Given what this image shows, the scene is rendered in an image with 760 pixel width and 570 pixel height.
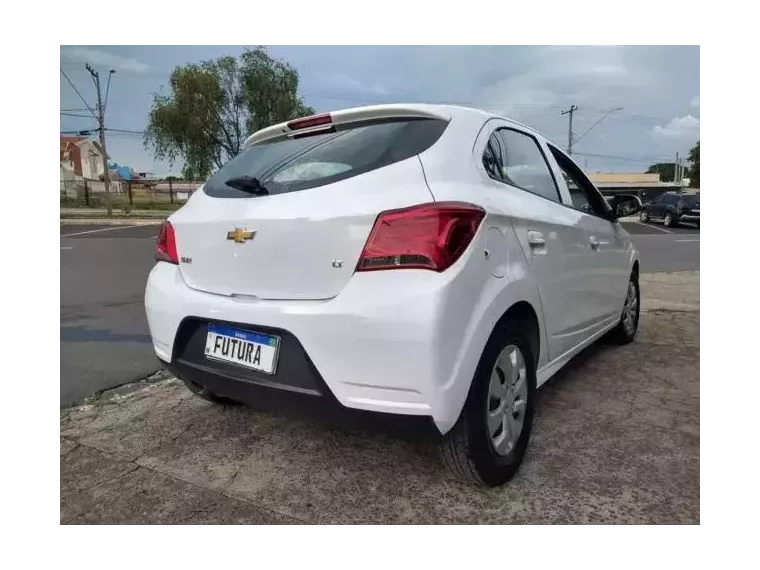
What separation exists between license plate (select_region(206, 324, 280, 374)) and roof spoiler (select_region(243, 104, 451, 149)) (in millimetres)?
926

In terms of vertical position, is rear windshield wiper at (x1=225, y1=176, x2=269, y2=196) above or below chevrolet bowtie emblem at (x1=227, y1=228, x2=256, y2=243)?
above

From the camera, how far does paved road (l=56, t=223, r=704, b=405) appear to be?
3213 mm

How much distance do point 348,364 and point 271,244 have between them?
522 mm

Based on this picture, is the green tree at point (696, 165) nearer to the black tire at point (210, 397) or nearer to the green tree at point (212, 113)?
the black tire at point (210, 397)

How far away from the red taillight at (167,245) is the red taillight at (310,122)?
2.30 ft

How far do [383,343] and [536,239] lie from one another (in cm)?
98

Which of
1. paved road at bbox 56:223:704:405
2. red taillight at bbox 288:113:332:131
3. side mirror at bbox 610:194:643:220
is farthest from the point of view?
side mirror at bbox 610:194:643:220

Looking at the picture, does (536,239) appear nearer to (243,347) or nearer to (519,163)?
(519,163)

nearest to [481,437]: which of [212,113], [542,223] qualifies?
[542,223]

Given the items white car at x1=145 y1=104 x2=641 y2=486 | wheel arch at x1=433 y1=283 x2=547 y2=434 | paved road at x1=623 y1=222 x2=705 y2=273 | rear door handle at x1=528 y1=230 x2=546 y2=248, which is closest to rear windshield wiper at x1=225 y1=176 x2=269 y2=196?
white car at x1=145 y1=104 x2=641 y2=486

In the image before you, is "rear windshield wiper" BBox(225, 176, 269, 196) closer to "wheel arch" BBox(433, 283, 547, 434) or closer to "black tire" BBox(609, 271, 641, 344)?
"wheel arch" BBox(433, 283, 547, 434)
